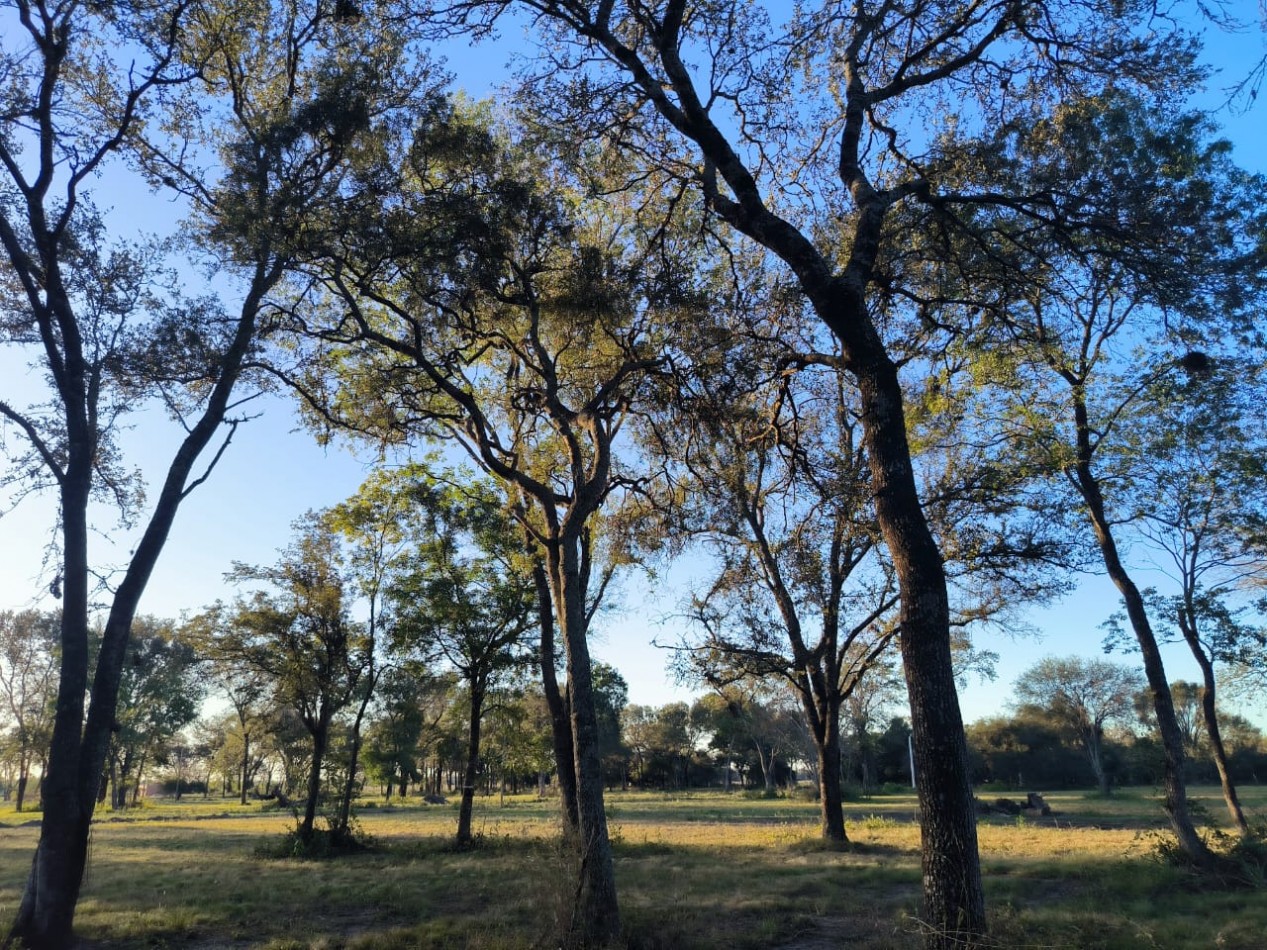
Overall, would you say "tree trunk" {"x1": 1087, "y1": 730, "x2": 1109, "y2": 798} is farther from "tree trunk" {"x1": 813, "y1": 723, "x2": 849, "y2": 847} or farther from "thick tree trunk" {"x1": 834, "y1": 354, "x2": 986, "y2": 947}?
"thick tree trunk" {"x1": 834, "y1": 354, "x2": 986, "y2": 947}

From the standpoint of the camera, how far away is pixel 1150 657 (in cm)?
1359

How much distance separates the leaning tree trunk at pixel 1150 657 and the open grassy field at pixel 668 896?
805 mm

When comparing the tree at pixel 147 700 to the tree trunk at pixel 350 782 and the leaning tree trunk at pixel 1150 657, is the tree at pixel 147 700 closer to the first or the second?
the tree trunk at pixel 350 782

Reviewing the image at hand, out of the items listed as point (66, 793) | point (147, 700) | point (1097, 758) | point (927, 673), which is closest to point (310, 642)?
point (66, 793)

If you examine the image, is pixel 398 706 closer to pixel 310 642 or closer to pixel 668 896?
pixel 310 642

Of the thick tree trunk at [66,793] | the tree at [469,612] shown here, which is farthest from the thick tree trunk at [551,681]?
the thick tree trunk at [66,793]

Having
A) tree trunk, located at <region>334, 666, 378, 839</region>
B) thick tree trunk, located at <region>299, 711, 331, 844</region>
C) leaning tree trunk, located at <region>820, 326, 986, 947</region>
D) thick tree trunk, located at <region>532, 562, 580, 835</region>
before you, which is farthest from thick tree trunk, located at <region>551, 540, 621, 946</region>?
thick tree trunk, located at <region>299, 711, 331, 844</region>

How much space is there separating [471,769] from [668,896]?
32.4ft

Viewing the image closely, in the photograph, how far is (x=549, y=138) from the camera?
958 cm

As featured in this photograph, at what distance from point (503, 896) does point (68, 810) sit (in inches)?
258

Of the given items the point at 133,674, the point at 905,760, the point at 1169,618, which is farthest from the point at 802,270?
the point at 905,760

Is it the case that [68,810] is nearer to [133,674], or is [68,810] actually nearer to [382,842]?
[382,842]

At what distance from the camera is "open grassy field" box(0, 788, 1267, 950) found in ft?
29.3

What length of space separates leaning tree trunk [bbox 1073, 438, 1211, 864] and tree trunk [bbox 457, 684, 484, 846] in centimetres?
1586
